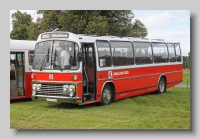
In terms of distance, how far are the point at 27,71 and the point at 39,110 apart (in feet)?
9.43

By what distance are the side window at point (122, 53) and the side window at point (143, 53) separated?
0.40m

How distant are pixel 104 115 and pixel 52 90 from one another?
1.97 meters

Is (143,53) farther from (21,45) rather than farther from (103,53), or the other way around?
(21,45)

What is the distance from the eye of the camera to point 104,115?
39.2 ft

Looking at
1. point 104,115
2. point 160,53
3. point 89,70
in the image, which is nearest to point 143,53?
point 160,53

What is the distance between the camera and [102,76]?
44.3ft

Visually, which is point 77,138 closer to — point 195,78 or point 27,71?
point 195,78

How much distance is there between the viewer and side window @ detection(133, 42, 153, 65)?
15.8 metres

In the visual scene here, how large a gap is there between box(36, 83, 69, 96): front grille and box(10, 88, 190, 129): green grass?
55 cm

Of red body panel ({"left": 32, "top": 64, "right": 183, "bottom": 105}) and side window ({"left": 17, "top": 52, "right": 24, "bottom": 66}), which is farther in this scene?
side window ({"left": 17, "top": 52, "right": 24, "bottom": 66})

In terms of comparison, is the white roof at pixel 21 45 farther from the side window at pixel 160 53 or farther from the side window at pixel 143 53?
the side window at pixel 160 53

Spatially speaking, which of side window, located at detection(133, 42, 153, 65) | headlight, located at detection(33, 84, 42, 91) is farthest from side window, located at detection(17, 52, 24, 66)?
side window, located at detection(133, 42, 153, 65)

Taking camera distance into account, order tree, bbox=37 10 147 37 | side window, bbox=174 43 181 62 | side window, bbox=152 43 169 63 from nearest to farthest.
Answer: side window, bbox=152 43 169 63, tree, bbox=37 10 147 37, side window, bbox=174 43 181 62

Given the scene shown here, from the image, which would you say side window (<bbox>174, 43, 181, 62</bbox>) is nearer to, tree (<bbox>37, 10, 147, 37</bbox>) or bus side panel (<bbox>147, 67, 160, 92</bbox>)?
tree (<bbox>37, 10, 147, 37</bbox>)
